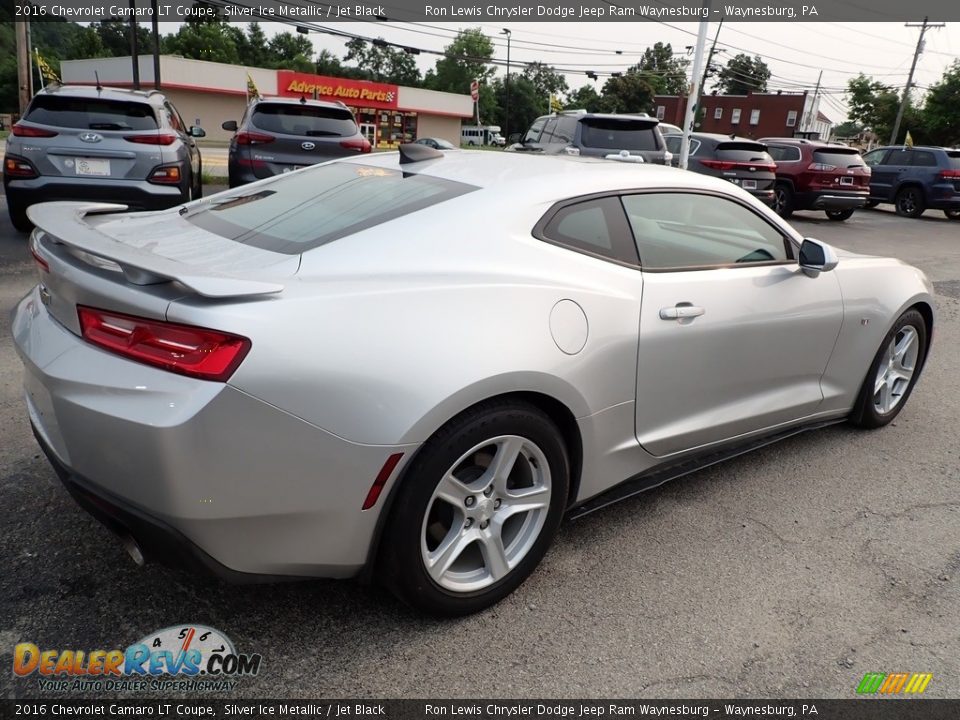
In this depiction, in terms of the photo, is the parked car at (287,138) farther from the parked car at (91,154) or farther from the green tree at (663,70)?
the green tree at (663,70)

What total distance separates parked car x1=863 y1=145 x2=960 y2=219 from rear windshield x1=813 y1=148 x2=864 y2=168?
329cm

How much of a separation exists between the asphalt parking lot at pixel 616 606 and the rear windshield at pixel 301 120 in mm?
6607

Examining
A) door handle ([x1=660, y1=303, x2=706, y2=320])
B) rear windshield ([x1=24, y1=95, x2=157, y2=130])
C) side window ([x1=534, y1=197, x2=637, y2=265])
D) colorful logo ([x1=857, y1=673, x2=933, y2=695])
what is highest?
side window ([x1=534, y1=197, x2=637, y2=265])

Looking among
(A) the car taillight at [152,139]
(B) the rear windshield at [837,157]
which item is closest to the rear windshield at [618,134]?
(B) the rear windshield at [837,157]

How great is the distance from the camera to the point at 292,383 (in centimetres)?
188

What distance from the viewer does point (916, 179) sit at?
18078mm

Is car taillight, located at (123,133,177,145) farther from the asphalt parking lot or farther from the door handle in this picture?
the door handle

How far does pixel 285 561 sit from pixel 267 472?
30 cm

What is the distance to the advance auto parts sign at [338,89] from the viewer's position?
49344 mm

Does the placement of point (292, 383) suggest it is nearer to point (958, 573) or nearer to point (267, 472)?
point (267, 472)

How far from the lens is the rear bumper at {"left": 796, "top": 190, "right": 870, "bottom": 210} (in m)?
15.4

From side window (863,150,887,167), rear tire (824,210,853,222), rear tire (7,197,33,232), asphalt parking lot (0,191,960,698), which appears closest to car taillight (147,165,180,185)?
rear tire (7,197,33,232)

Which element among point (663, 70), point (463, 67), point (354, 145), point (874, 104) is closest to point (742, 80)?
point (663, 70)

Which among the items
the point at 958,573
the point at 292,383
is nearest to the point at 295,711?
the point at 292,383
